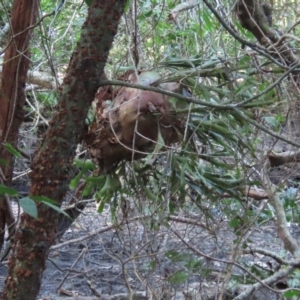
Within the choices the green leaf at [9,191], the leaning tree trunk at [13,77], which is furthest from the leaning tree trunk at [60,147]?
the green leaf at [9,191]

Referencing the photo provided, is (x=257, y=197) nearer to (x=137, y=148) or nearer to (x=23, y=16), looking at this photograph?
(x=137, y=148)

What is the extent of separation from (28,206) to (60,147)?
559 mm

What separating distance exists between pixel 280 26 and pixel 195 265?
4.30ft

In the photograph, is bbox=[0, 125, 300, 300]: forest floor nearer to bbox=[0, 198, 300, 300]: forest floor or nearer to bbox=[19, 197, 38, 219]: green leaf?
bbox=[0, 198, 300, 300]: forest floor

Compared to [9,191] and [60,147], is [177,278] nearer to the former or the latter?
[60,147]

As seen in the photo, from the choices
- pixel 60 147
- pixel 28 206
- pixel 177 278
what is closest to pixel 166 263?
pixel 177 278

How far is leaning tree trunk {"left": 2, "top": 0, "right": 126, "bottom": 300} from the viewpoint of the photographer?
1.18 meters

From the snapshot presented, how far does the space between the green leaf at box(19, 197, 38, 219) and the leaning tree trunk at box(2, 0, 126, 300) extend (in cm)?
52

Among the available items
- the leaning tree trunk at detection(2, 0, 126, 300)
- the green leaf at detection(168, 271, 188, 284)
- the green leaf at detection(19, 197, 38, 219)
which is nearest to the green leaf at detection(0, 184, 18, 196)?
the green leaf at detection(19, 197, 38, 219)

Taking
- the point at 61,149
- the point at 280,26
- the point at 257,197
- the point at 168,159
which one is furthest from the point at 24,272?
the point at 280,26

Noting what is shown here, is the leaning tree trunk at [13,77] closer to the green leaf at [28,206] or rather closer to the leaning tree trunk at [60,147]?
the leaning tree trunk at [60,147]

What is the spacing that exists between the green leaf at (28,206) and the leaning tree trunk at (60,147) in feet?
1.72

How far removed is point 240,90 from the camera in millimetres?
A: 1482

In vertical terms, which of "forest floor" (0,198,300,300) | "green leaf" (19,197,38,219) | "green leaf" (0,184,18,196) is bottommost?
"forest floor" (0,198,300,300)
